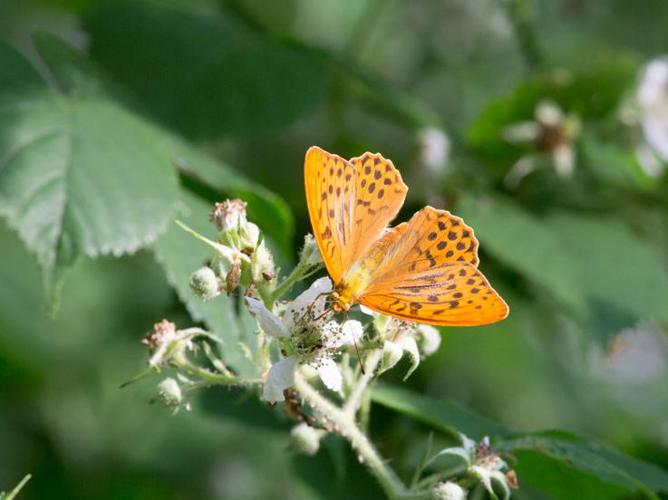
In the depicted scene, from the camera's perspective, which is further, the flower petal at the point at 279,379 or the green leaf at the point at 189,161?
the green leaf at the point at 189,161

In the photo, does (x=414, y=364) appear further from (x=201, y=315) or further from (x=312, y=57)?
(x=312, y=57)

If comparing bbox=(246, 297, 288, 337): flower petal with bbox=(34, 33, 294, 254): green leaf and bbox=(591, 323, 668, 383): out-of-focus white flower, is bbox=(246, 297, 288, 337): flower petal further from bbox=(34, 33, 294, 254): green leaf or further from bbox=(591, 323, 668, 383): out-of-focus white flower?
bbox=(591, 323, 668, 383): out-of-focus white flower

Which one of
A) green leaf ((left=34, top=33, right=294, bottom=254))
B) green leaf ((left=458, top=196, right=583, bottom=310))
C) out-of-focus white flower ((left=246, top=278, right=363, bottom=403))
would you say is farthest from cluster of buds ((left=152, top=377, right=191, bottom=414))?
green leaf ((left=458, top=196, right=583, bottom=310))

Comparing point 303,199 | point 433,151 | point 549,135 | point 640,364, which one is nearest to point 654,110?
point 549,135

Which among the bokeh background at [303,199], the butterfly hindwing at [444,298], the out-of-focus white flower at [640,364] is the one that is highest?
the butterfly hindwing at [444,298]

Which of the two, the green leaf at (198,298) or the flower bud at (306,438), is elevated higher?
the flower bud at (306,438)

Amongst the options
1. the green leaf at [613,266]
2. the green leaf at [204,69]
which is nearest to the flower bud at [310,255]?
the green leaf at [613,266]

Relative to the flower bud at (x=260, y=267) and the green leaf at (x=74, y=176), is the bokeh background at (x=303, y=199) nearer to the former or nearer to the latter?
the green leaf at (x=74, y=176)

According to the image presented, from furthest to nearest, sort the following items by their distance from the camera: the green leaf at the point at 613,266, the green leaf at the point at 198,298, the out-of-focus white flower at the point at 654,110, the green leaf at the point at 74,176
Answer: the out-of-focus white flower at the point at 654,110 < the green leaf at the point at 613,266 < the green leaf at the point at 74,176 < the green leaf at the point at 198,298

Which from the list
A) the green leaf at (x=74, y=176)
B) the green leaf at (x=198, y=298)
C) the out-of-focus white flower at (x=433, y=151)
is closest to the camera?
the green leaf at (x=198, y=298)
